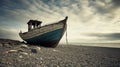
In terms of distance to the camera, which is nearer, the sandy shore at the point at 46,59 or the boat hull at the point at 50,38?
the sandy shore at the point at 46,59

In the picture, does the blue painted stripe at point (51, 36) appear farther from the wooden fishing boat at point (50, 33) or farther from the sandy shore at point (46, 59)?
the sandy shore at point (46, 59)

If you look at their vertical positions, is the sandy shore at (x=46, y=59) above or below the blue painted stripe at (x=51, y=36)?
below

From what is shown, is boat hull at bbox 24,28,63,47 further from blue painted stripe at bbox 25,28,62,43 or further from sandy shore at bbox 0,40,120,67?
sandy shore at bbox 0,40,120,67

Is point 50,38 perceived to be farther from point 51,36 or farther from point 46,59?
point 46,59

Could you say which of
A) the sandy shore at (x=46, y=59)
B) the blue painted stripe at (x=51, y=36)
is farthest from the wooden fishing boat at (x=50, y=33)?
the sandy shore at (x=46, y=59)

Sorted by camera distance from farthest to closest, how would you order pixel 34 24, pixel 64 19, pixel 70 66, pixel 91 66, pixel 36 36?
1. pixel 34 24
2. pixel 36 36
3. pixel 64 19
4. pixel 91 66
5. pixel 70 66

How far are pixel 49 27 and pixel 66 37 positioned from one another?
12.0ft

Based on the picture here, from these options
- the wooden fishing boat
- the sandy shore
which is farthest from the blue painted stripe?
the sandy shore

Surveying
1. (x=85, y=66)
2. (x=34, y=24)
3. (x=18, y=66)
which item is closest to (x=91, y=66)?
(x=85, y=66)

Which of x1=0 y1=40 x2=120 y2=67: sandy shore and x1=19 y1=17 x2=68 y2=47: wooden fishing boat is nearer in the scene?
x1=0 y1=40 x2=120 y2=67: sandy shore

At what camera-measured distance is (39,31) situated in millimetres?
18047

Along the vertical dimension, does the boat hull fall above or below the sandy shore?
above

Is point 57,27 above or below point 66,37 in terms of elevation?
above

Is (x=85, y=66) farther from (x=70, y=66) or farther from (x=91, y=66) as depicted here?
(x=70, y=66)
